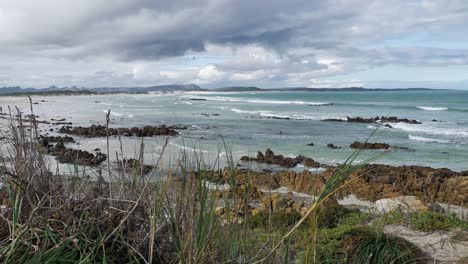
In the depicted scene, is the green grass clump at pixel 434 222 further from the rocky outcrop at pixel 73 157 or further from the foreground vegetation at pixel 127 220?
the rocky outcrop at pixel 73 157

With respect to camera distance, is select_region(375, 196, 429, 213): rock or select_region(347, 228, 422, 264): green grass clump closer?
select_region(347, 228, 422, 264): green grass clump

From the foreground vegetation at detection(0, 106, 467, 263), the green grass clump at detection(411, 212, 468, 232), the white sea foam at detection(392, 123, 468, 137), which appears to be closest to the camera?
the foreground vegetation at detection(0, 106, 467, 263)

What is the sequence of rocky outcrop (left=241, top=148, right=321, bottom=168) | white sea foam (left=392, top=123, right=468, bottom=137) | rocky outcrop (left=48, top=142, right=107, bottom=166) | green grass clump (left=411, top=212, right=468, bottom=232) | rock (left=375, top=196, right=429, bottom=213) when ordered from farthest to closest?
white sea foam (left=392, top=123, right=468, bottom=137) → rocky outcrop (left=241, top=148, right=321, bottom=168) → rock (left=375, top=196, right=429, bottom=213) → green grass clump (left=411, top=212, right=468, bottom=232) → rocky outcrop (left=48, top=142, right=107, bottom=166)

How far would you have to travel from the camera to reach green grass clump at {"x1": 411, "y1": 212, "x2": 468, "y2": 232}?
6.94 meters

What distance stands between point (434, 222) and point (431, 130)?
26.7 m

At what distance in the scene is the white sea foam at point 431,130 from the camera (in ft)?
95.6

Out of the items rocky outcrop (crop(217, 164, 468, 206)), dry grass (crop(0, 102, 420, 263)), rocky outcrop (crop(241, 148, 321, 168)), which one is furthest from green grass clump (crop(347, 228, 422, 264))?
rocky outcrop (crop(241, 148, 321, 168))

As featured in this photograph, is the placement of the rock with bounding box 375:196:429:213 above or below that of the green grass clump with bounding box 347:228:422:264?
below

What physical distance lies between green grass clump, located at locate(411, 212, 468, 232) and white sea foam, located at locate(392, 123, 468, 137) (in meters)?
23.8

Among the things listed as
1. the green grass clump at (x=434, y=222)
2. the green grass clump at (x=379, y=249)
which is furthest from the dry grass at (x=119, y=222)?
the green grass clump at (x=434, y=222)

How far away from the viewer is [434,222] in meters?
7.03

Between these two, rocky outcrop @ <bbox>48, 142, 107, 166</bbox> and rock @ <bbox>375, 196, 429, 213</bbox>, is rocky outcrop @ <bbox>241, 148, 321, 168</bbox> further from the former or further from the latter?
rock @ <bbox>375, 196, 429, 213</bbox>

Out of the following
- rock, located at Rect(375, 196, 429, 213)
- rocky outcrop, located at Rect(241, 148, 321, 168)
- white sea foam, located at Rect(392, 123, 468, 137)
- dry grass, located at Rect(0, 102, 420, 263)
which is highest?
dry grass, located at Rect(0, 102, 420, 263)

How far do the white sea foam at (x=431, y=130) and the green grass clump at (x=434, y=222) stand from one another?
23828 millimetres
